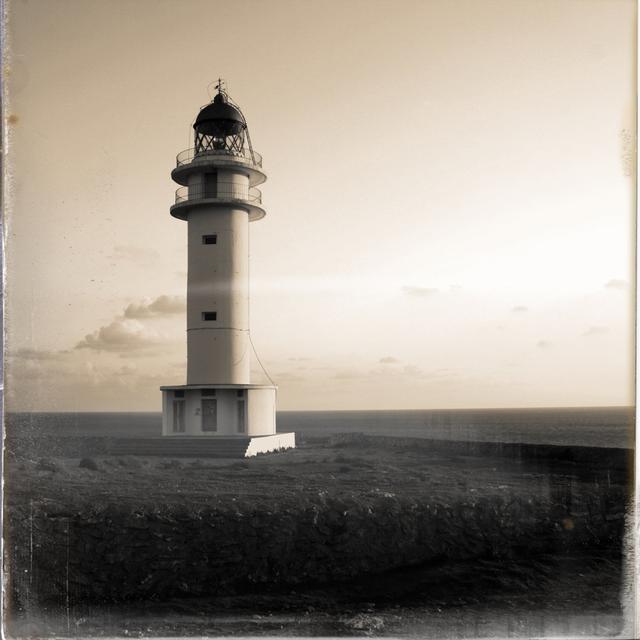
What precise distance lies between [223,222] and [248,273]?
4.19 feet

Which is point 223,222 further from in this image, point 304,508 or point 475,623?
point 475,623

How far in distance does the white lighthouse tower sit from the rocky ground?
3233mm

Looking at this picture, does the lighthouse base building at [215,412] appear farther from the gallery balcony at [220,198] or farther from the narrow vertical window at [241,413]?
the gallery balcony at [220,198]

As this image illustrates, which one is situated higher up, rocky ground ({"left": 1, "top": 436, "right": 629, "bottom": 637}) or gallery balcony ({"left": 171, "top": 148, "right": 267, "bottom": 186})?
gallery balcony ({"left": 171, "top": 148, "right": 267, "bottom": 186})

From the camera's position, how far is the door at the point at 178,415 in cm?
1395

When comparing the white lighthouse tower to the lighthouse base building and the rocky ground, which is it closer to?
the lighthouse base building

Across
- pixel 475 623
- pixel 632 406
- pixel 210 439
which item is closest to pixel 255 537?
pixel 475 623

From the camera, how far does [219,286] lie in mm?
14297

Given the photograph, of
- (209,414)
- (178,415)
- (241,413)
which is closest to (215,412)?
(209,414)

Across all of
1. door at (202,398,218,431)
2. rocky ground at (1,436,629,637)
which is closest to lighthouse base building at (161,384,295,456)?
door at (202,398,218,431)

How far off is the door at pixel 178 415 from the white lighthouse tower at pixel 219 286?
2 cm

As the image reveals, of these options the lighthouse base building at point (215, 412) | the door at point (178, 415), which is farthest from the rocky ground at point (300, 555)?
the door at point (178, 415)

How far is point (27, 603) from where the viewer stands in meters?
5.83

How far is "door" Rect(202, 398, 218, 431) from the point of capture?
13.7 m
